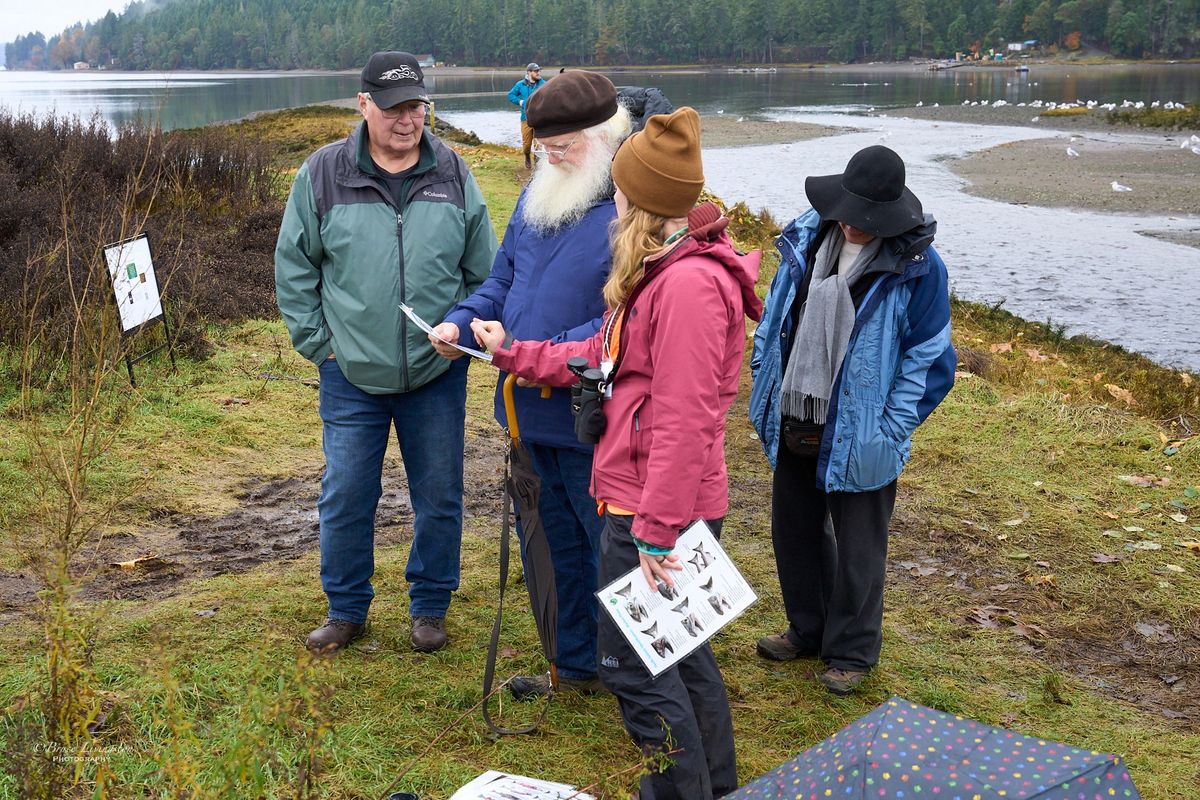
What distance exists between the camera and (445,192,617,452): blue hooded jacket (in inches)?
129

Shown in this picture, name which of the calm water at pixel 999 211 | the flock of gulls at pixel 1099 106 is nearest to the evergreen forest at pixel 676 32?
the calm water at pixel 999 211

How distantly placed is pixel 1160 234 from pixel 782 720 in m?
17.7

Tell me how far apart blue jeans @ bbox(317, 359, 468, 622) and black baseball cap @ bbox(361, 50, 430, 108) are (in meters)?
0.89

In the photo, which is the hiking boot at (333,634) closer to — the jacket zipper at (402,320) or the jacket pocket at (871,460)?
the jacket zipper at (402,320)

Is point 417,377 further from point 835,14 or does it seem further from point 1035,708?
point 835,14

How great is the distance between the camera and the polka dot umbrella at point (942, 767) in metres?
1.65

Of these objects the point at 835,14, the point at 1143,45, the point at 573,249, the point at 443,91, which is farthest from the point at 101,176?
the point at 835,14

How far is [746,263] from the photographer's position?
2.89 metres

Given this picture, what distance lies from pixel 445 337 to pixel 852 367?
1310mm

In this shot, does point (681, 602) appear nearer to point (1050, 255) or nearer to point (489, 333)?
point (489, 333)

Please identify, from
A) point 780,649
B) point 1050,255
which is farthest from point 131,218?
point 1050,255

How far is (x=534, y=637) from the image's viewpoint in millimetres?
4203

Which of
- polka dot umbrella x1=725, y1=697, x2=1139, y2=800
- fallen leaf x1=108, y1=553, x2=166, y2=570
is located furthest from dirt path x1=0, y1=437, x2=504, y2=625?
polka dot umbrella x1=725, y1=697, x2=1139, y2=800

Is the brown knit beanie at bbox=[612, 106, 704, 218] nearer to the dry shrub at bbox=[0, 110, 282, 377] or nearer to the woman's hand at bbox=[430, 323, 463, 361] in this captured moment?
the woman's hand at bbox=[430, 323, 463, 361]
